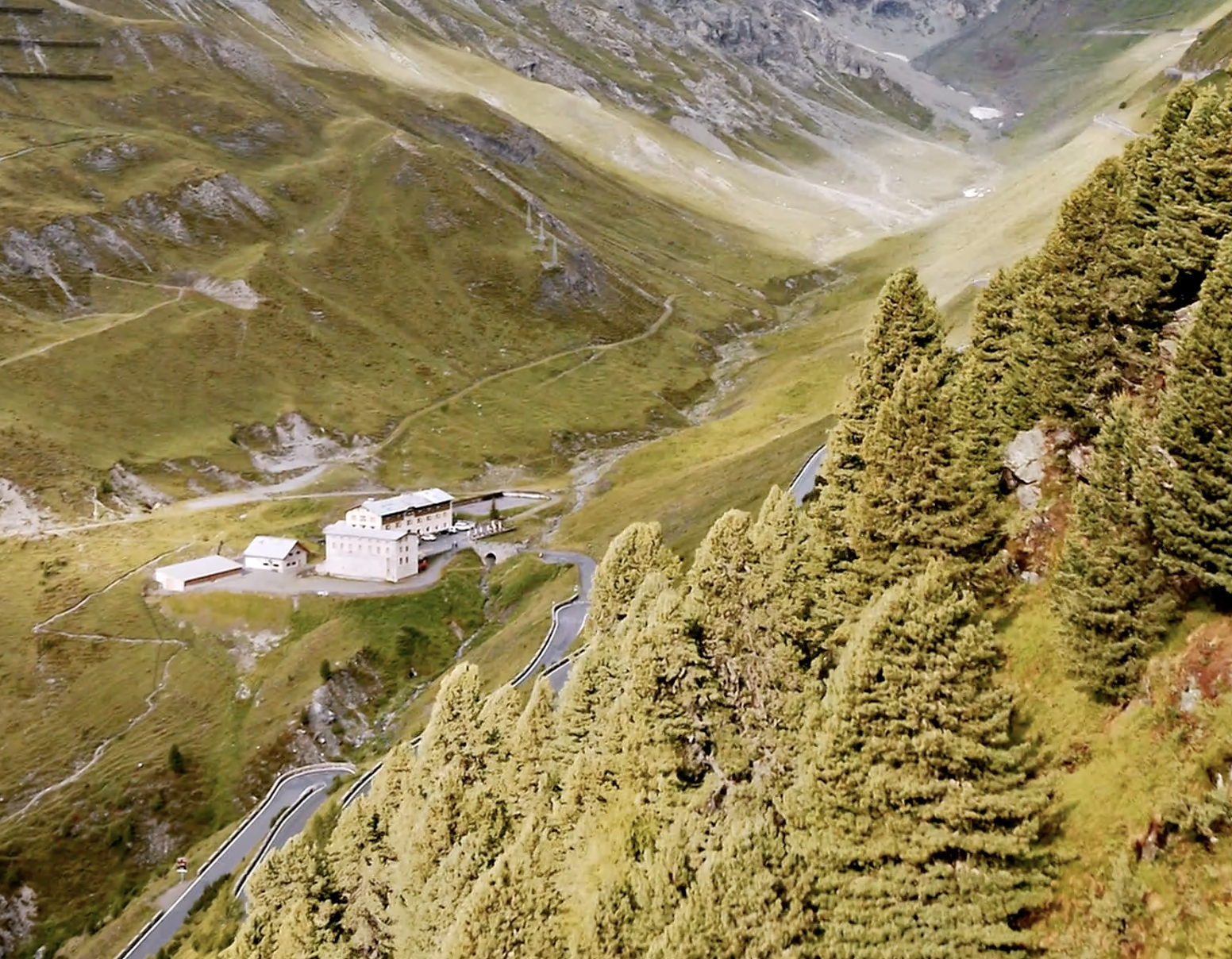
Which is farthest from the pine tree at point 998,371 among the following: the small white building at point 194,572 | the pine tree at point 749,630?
the small white building at point 194,572

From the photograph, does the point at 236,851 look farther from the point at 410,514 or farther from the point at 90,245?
the point at 90,245

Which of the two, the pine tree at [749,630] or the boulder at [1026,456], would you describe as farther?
the boulder at [1026,456]

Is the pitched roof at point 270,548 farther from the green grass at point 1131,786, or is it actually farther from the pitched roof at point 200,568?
the green grass at point 1131,786

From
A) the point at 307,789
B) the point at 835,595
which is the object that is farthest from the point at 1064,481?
the point at 307,789

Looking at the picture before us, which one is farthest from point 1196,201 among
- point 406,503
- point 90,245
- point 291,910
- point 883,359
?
point 90,245

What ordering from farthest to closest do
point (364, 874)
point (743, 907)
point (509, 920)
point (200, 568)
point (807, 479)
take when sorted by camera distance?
point (200, 568)
point (807, 479)
point (364, 874)
point (509, 920)
point (743, 907)

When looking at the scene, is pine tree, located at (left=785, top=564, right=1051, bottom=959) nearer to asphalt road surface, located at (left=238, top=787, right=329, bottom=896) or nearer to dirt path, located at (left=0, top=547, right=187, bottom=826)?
asphalt road surface, located at (left=238, top=787, right=329, bottom=896)

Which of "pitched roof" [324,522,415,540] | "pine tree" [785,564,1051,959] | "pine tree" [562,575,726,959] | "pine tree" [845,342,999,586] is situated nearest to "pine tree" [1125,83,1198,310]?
"pine tree" [845,342,999,586]
